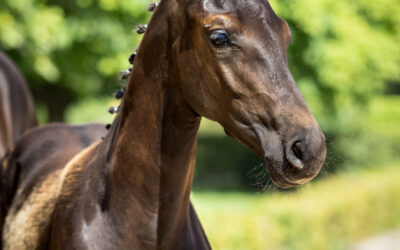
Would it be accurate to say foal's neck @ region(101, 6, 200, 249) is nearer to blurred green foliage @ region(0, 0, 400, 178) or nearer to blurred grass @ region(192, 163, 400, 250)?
blurred green foliage @ region(0, 0, 400, 178)

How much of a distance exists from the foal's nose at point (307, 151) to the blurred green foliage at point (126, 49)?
2.31m

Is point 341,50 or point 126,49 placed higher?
point 126,49

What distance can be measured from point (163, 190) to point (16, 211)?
122 cm

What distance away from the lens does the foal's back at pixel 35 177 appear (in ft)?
9.51

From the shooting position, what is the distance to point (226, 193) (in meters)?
17.2

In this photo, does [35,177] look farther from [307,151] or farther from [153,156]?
[307,151]

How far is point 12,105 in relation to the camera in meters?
4.84

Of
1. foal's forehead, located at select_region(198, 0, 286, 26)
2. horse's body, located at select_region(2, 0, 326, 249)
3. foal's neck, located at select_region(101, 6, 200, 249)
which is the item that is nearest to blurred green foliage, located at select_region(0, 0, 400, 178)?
horse's body, located at select_region(2, 0, 326, 249)

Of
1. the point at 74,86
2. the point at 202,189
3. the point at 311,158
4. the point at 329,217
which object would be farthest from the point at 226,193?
the point at 311,158

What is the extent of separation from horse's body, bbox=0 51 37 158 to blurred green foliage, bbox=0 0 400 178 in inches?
28.2

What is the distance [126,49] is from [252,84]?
554cm

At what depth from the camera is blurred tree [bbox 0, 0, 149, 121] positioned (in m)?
6.74

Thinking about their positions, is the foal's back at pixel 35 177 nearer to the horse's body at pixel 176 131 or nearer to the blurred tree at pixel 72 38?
the horse's body at pixel 176 131

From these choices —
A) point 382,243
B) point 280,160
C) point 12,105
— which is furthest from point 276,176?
point 382,243
